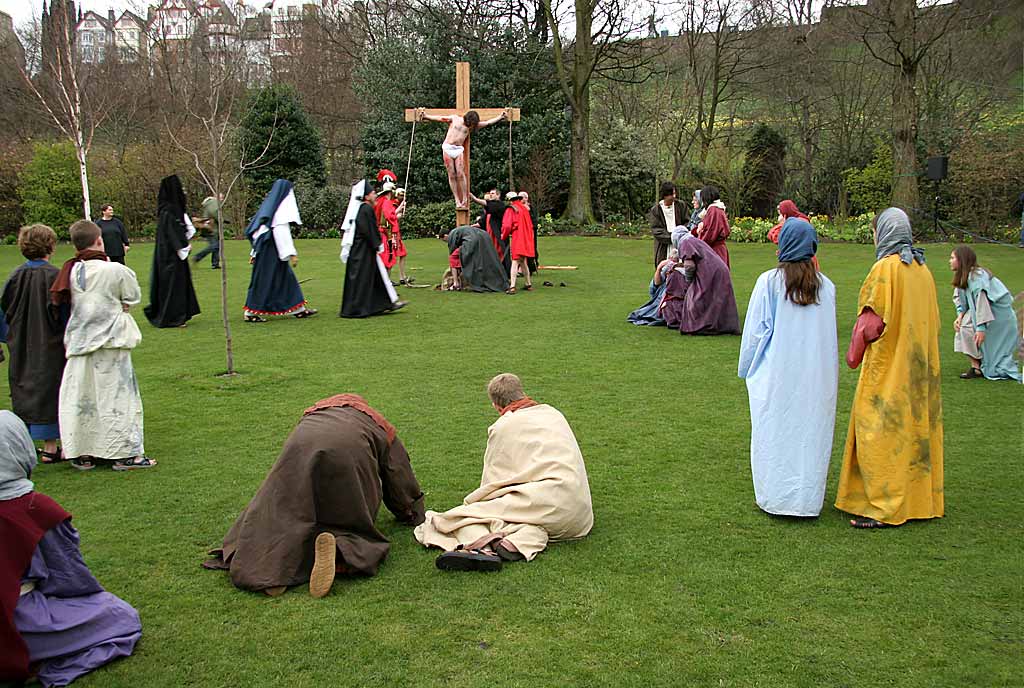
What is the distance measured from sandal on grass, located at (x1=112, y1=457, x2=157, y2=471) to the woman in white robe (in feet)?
13.8

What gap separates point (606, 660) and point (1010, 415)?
5.57m

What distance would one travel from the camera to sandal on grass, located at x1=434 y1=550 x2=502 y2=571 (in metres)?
4.83

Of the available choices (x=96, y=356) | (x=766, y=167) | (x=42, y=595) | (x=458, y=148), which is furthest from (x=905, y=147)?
(x=42, y=595)

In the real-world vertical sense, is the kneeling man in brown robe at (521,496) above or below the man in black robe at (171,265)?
below

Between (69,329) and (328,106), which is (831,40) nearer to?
(328,106)

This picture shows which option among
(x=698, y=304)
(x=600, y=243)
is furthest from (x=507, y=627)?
(x=600, y=243)

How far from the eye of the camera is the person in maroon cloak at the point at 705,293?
11664 mm

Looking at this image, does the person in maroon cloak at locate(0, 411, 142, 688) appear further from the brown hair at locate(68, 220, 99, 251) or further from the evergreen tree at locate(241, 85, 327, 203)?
the evergreen tree at locate(241, 85, 327, 203)

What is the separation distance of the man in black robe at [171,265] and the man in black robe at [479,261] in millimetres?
4821

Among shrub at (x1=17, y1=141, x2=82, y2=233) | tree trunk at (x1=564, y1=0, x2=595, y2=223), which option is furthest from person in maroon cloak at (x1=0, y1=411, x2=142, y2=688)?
shrub at (x1=17, y1=141, x2=82, y2=233)

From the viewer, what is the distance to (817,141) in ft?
108

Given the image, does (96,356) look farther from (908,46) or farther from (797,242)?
(908,46)

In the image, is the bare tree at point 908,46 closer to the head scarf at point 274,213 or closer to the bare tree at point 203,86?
the bare tree at point 203,86

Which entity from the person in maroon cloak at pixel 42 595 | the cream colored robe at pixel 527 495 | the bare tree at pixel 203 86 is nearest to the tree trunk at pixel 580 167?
the bare tree at pixel 203 86
